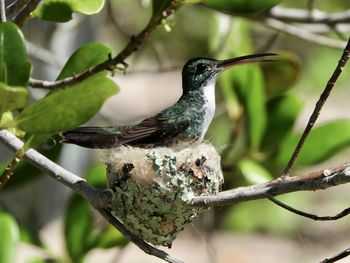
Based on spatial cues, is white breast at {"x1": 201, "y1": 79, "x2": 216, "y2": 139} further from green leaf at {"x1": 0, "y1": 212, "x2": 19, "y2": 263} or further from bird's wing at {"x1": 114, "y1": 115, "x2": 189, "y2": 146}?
green leaf at {"x1": 0, "y1": 212, "x2": 19, "y2": 263}

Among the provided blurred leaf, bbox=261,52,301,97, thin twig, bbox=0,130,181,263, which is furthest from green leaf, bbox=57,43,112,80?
blurred leaf, bbox=261,52,301,97

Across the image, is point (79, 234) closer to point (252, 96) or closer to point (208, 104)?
point (208, 104)

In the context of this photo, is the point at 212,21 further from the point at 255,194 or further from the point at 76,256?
the point at 255,194

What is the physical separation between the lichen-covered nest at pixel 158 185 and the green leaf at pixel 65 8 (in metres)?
0.58

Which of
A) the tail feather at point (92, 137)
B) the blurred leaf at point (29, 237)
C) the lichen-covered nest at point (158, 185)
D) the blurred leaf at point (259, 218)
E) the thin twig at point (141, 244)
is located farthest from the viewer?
the blurred leaf at point (259, 218)

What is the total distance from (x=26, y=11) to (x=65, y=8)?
0.30 feet

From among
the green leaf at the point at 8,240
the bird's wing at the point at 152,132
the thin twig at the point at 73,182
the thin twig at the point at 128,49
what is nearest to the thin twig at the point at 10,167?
the thin twig at the point at 73,182

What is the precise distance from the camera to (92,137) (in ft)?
8.86

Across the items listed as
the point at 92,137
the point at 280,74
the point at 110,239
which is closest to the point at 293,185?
the point at 92,137

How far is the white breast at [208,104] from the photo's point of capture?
3.20 m

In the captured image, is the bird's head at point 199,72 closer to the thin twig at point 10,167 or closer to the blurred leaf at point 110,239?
the blurred leaf at point 110,239

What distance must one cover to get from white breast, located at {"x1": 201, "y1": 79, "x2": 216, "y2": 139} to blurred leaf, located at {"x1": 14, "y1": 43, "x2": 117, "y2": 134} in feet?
5.62

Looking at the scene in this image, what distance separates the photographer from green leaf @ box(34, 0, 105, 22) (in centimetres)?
194

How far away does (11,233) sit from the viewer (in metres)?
2.68
